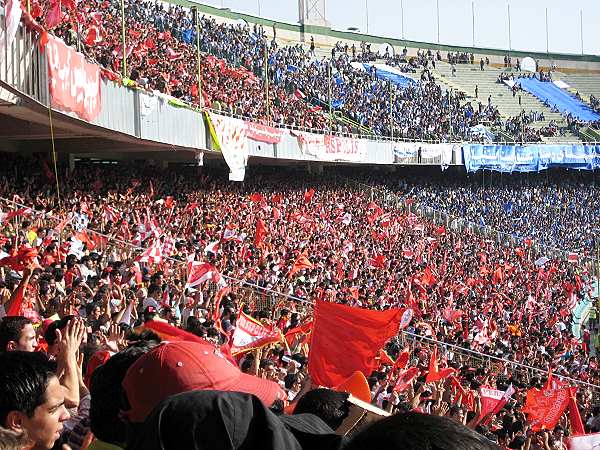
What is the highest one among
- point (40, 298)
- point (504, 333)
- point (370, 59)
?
point (370, 59)

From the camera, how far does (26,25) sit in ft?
37.8

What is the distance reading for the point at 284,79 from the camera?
37812mm

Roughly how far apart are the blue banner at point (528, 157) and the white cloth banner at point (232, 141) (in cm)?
1761

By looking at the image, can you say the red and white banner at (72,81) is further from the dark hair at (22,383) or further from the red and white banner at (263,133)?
the red and white banner at (263,133)

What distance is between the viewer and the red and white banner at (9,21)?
33.0 ft

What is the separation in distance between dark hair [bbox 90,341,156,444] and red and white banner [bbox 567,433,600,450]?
21.9ft

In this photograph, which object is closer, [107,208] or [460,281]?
[107,208]

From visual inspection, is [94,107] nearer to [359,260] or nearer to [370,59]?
[359,260]

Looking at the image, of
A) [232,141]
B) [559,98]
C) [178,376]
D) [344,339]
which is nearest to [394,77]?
[559,98]

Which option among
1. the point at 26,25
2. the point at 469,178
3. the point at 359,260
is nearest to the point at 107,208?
the point at 26,25

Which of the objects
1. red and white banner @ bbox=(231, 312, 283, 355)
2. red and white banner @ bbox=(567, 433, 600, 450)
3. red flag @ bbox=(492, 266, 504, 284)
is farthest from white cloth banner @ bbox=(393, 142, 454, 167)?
red and white banner @ bbox=(567, 433, 600, 450)

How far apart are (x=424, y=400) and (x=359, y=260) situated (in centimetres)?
1470

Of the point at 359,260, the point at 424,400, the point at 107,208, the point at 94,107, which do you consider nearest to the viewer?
the point at 424,400

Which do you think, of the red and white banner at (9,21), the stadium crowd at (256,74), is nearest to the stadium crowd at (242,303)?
the red and white banner at (9,21)
